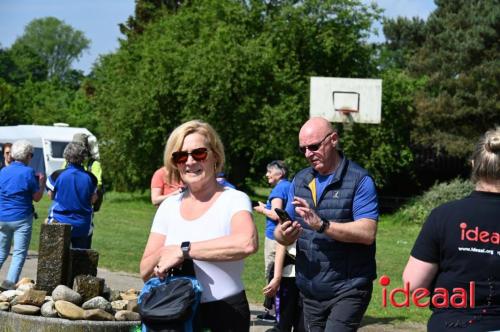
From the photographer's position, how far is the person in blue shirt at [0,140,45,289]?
1044cm

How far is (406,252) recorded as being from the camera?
20531mm

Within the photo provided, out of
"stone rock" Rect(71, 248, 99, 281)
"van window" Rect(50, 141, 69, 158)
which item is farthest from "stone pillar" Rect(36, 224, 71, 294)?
"van window" Rect(50, 141, 69, 158)

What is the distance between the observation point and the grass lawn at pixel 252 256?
11528mm

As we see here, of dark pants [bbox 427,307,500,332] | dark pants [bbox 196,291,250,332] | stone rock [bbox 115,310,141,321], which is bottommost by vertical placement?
stone rock [bbox 115,310,141,321]

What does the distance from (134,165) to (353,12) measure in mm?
11050

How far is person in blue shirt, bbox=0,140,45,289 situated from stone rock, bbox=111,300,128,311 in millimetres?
3174

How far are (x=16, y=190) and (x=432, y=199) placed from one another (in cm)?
2412

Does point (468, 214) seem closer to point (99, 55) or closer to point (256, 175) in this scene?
point (256, 175)

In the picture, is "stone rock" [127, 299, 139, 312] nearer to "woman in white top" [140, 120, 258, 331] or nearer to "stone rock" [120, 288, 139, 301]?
"stone rock" [120, 288, 139, 301]

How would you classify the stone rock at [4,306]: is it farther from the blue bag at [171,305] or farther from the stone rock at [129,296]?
the blue bag at [171,305]

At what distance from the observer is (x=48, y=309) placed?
7027mm

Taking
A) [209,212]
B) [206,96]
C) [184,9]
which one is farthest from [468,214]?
[184,9]

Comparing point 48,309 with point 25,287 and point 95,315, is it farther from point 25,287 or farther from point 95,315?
point 25,287

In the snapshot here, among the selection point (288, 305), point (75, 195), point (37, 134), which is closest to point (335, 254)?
point (288, 305)
